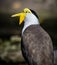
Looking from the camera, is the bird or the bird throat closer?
the bird

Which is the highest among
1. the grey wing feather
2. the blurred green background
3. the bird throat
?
the bird throat

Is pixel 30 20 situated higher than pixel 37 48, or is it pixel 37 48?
pixel 30 20

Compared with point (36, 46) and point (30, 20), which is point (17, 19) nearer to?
point (30, 20)

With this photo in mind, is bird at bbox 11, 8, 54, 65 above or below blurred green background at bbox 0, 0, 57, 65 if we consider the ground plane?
above

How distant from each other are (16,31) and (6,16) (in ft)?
1.99

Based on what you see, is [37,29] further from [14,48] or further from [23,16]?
[14,48]

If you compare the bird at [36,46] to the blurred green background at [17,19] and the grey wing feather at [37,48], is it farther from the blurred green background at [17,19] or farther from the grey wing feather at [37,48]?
the blurred green background at [17,19]

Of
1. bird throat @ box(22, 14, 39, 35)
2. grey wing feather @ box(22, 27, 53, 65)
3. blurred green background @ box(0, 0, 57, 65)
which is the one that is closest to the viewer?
grey wing feather @ box(22, 27, 53, 65)

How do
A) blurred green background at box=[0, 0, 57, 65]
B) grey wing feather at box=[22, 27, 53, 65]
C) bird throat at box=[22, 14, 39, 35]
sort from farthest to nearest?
blurred green background at box=[0, 0, 57, 65] < bird throat at box=[22, 14, 39, 35] < grey wing feather at box=[22, 27, 53, 65]

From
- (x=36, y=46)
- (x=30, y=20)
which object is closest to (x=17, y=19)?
(x=30, y=20)

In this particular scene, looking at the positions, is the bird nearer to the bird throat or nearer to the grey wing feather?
the grey wing feather

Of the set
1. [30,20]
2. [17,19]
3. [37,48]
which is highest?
[30,20]

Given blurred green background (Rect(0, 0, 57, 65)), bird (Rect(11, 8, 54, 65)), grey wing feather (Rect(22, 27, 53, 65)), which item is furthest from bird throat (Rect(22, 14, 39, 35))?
blurred green background (Rect(0, 0, 57, 65))

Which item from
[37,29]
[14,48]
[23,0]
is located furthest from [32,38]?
[23,0]
